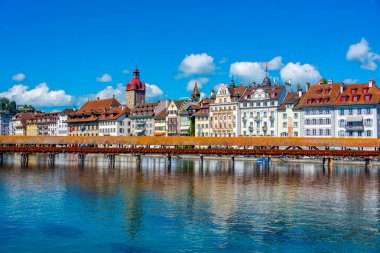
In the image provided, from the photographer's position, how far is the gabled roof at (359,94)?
7841 centimetres

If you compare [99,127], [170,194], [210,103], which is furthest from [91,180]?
[99,127]

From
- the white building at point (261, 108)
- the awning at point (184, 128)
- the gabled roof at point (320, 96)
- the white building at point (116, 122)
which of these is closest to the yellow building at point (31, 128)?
the white building at point (116, 122)

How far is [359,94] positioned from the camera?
80.5 meters

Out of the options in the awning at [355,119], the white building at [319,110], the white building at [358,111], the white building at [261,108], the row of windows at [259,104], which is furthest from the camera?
the row of windows at [259,104]

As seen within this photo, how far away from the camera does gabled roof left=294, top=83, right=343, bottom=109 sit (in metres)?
84.5

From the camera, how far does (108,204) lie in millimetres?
31969

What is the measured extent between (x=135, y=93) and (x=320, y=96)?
220ft

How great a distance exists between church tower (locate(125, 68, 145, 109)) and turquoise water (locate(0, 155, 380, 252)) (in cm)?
9476

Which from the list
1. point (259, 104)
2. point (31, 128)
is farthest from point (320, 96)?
point (31, 128)

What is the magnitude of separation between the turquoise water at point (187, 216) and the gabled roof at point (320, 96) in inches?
1615

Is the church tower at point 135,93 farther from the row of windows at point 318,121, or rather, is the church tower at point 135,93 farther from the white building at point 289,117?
the row of windows at point 318,121

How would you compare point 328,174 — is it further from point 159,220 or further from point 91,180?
point 159,220

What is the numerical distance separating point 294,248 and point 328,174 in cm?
3655

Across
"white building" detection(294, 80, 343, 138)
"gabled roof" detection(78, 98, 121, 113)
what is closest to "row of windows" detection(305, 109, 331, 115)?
"white building" detection(294, 80, 343, 138)
